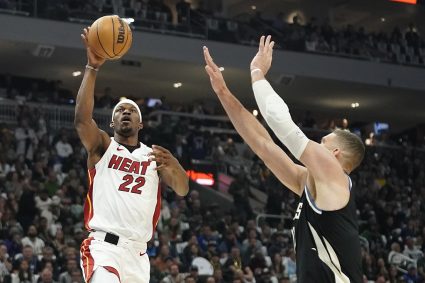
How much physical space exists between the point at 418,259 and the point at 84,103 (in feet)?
48.1

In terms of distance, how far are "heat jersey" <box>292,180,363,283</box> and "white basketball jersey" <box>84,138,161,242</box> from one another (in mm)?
2990

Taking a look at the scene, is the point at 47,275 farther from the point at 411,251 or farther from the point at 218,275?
the point at 411,251

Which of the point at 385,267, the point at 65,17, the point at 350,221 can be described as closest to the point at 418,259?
the point at 385,267

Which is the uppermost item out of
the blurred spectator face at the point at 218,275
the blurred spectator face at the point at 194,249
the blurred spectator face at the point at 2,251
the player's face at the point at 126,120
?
the player's face at the point at 126,120

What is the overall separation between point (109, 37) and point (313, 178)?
3385 millimetres

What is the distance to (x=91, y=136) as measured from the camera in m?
7.70

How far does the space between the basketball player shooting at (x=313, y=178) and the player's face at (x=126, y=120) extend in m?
2.89

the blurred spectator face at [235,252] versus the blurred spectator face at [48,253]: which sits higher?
the blurred spectator face at [48,253]

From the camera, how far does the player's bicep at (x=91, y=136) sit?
24.9 ft

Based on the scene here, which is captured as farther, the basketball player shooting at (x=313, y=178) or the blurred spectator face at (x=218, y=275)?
the blurred spectator face at (x=218, y=275)

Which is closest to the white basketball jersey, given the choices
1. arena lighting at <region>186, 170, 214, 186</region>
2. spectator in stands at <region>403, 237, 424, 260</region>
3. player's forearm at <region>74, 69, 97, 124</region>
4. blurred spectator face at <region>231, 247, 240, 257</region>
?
player's forearm at <region>74, 69, 97, 124</region>

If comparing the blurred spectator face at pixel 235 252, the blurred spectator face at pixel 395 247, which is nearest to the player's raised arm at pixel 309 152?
the blurred spectator face at pixel 235 252

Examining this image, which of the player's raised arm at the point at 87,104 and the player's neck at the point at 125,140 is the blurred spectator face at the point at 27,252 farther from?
the player's raised arm at the point at 87,104

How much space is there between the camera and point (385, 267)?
20.1 m
